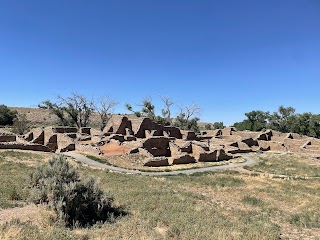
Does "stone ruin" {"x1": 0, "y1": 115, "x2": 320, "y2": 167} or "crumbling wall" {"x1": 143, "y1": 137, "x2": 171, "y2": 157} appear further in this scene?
"crumbling wall" {"x1": 143, "y1": 137, "x2": 171, "y2": 157}

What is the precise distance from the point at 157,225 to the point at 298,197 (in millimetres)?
10848

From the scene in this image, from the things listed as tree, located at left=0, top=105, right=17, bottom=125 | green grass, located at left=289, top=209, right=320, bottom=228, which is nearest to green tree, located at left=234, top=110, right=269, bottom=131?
tree, located at left=0, top=105, right=17, bottom=125

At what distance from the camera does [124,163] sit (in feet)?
89.0

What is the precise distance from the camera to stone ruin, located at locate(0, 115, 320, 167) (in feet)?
97.8

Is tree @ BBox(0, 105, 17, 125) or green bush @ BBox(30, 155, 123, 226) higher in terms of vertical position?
tree @ BBox(0, 105, 17, 125)

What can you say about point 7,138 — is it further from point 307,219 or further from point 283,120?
point 283,120

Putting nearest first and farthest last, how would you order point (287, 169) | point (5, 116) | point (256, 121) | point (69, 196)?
point (69, 196) → point (287, 169) → point (5, 116) → point (256, 121)

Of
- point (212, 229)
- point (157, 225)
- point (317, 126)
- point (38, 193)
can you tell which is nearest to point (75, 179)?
point (38, 193)

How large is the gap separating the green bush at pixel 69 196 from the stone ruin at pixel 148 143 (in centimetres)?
1730

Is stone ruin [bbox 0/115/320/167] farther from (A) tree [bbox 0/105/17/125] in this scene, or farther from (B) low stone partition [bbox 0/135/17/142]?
(A) tree [bbox 0/105/17/125]

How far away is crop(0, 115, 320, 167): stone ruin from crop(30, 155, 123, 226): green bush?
17.3m

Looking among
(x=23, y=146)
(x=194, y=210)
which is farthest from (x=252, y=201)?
(x=23, y=146)

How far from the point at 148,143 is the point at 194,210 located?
21632 millimetres

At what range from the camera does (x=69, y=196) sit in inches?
360
